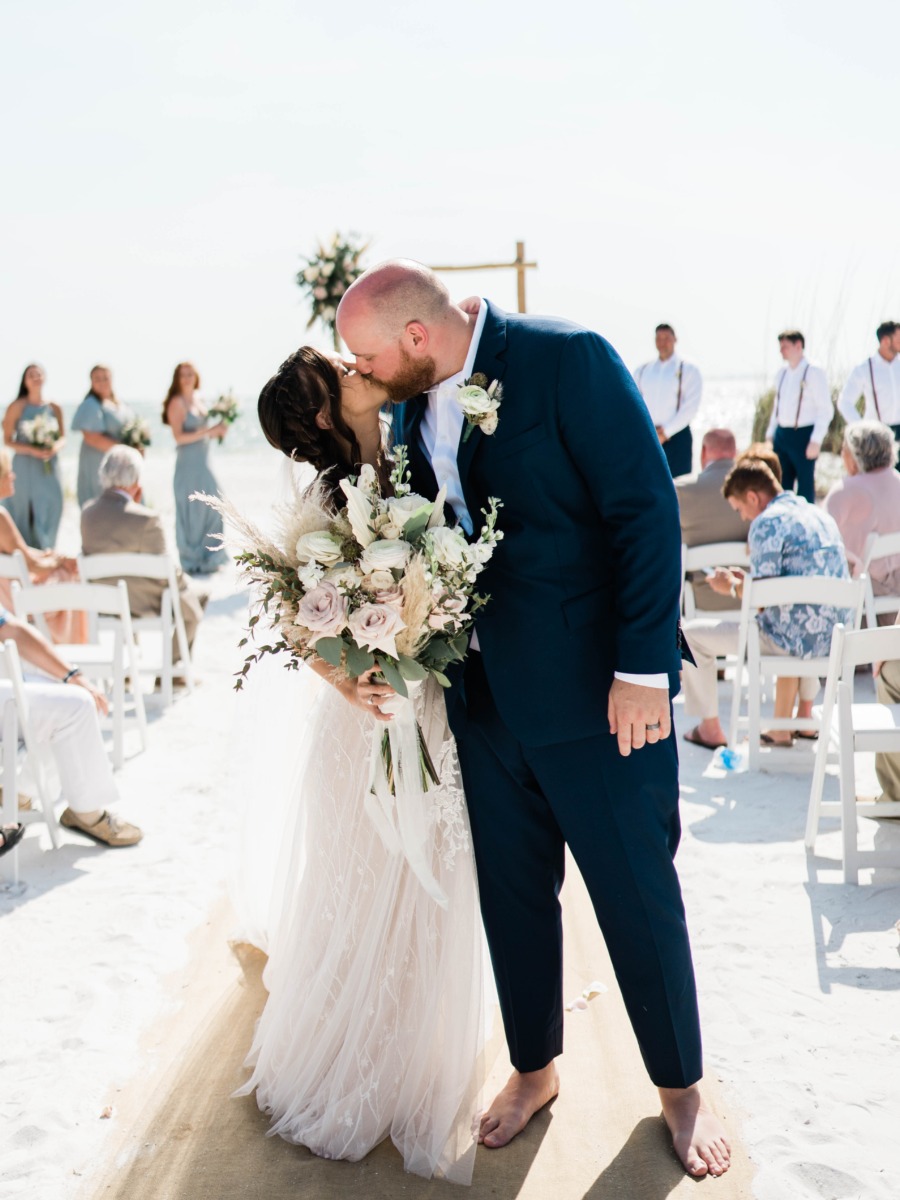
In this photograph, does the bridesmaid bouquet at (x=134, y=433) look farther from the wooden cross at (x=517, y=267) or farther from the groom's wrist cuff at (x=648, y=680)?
the groom's wrist cuff at (x=648, y=680)

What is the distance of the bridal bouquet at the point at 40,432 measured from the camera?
1052cm

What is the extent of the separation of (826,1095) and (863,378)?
888 cm

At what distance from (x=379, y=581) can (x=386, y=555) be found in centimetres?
7

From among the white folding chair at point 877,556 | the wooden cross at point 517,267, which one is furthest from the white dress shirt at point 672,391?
the white folding chair at point 877,556

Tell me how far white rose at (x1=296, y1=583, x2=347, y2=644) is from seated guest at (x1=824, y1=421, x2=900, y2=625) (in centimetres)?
496

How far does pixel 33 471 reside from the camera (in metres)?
10.8

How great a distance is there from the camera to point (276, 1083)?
2863 mm

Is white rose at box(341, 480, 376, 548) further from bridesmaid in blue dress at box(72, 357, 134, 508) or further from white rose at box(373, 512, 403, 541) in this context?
bridesmaid in blue dress at box(72, 357, 134, 508)

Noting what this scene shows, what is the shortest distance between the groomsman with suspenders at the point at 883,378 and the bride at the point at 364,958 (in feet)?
29.0

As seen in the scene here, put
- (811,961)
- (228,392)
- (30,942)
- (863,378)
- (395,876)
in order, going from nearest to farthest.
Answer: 1. (395,876)
2. (811,961)
3. (30,942)
4. (863,378)
5. (228,392)

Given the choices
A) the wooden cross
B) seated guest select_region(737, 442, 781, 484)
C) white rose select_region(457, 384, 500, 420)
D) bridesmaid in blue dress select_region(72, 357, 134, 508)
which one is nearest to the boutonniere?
white rose select_region(457, 384, 500, 420)

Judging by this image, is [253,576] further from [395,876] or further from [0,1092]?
[0,1092]

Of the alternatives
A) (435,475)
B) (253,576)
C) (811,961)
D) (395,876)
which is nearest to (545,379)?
(435,475)

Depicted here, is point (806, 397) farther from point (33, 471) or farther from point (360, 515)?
point (360, 515)
